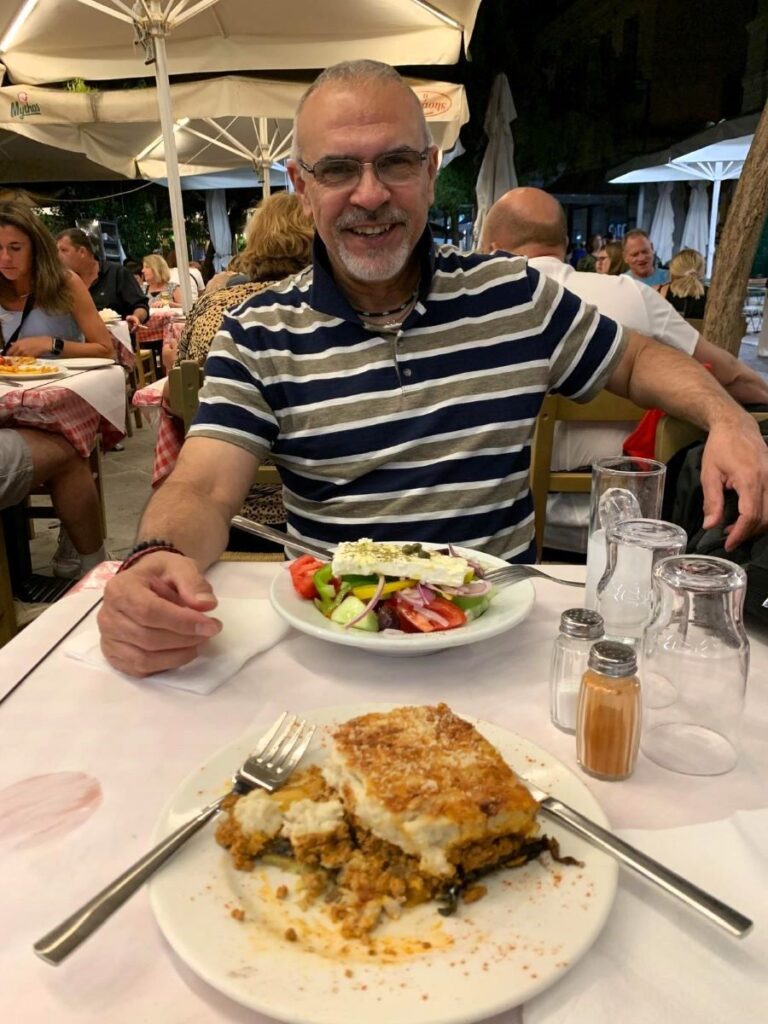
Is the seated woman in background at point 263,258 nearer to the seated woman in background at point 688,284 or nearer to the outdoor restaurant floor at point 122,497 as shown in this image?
the outdoor restaurant floor at point 122,497

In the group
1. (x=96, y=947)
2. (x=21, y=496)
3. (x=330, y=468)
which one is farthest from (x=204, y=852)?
(x=21, y=496)

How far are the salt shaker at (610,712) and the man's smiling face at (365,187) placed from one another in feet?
3.80

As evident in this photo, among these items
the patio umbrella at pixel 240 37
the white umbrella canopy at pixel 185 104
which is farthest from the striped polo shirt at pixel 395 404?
the white umbrella canopy at pixel 185 104

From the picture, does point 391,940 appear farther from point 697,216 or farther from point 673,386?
point 697,216

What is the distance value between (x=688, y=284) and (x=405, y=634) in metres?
6.59

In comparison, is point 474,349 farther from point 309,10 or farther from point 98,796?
point 309,10

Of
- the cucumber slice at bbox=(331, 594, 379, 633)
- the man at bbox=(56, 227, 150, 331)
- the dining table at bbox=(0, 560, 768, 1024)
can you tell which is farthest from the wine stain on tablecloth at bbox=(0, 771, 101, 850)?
the man at bbox=(56, 227, 150, 331)

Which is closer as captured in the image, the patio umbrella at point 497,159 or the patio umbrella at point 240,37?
the patio umbrella at point 240,37

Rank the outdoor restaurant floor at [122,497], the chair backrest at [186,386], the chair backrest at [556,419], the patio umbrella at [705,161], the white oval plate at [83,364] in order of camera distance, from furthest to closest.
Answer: the patio umbrella at [705,161], the outdoor restaurant floor at [122,497], the white oval plate at [83,364], the chair backrest at [556,419], the chair backrest at [186,386]

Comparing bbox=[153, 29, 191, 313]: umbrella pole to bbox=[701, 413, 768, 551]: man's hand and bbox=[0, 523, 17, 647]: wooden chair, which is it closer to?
bbox=[0, 523, 17, 647]: wooden chair

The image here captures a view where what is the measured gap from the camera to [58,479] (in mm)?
3363

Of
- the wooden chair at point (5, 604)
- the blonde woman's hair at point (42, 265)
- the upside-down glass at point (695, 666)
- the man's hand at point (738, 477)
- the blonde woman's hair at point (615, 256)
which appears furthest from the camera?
the blonde woman's hair at point (615, 256)

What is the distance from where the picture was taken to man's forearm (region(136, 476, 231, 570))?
125cm

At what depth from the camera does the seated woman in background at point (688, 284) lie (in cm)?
653
